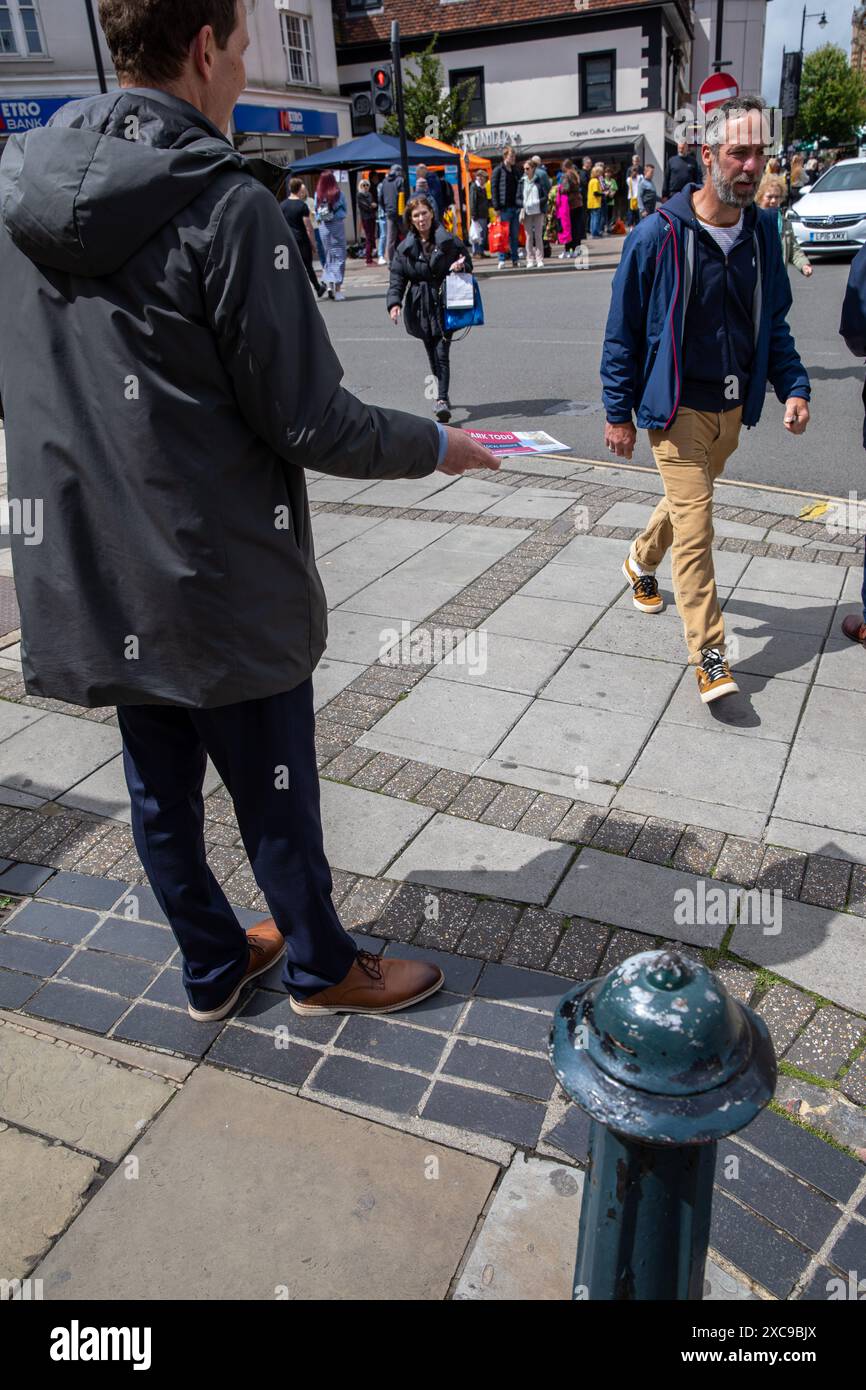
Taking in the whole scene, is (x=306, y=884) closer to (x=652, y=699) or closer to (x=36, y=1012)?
(x=36, y=1012)

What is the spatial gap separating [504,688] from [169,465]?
2531 mm

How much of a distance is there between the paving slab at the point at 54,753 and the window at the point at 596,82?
1467 inches

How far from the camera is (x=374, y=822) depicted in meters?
3.46

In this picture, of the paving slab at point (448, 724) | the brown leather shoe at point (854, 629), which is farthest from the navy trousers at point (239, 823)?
the brown leather shoe at point (854, 629)

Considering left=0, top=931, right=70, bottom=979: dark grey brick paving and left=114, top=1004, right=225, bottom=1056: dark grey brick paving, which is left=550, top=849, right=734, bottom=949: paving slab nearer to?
left=114, top=1004, right=225, bottom=1056: dark grey brick paving

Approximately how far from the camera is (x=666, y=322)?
4.00 metres

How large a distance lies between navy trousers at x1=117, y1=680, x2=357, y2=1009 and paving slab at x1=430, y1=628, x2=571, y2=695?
1.94 metres

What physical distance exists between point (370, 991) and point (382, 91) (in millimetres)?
18466

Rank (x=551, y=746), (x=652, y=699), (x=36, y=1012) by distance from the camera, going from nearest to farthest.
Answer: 1. (x=36, y=1012)
2. (x=551, y=746)
3. (x=652, y=699)

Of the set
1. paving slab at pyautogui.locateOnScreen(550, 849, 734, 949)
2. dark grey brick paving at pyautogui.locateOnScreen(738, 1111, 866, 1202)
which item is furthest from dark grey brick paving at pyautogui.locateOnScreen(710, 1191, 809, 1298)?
paving slab at pyautogui.locateOnScreen(550, 849, 734, 949)

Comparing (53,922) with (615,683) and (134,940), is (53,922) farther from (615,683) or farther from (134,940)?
(615,683)

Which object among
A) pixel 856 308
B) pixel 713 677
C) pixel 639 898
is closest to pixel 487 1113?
pixel 639 898

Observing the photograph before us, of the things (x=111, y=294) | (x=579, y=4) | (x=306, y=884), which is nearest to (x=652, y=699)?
(x=306, y=884)

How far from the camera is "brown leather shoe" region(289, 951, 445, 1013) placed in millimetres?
2619
